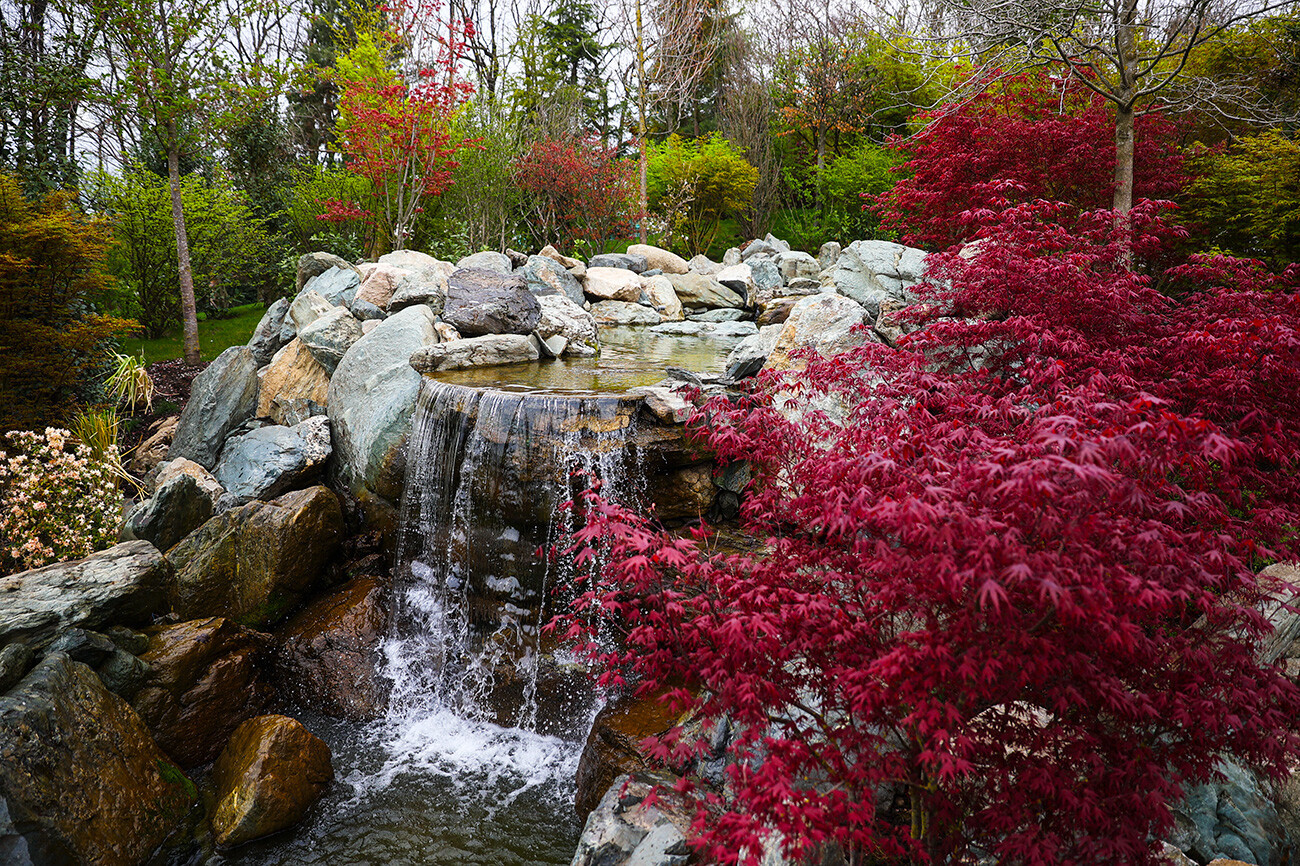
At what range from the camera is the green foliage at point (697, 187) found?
17.7 metres

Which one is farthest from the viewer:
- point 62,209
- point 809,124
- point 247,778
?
point 809,124

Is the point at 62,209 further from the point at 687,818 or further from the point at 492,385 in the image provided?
the point at 687,818

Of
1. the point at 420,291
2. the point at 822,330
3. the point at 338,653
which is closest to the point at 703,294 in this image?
the point at 420,291

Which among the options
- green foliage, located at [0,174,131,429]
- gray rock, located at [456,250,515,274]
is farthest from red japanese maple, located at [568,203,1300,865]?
green foliage, located at [0,174,131,429]

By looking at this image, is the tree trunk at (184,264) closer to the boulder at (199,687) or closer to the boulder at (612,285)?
the boulder at (612,285)

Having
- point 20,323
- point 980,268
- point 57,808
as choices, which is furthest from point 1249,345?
point 20,323

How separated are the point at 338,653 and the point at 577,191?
1230 centimetres

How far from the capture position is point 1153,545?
190cm

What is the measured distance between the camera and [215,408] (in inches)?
288

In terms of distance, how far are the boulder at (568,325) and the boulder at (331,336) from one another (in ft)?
7.29

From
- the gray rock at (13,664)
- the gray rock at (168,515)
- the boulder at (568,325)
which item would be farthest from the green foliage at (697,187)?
the gray rock at (13,664)

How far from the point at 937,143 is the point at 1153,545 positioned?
20.6ft

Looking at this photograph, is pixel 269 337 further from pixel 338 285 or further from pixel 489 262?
pixel 489 262

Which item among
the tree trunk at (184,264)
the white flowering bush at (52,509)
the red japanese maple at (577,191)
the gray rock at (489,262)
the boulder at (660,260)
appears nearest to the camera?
the white flowering bush at (52,509)
